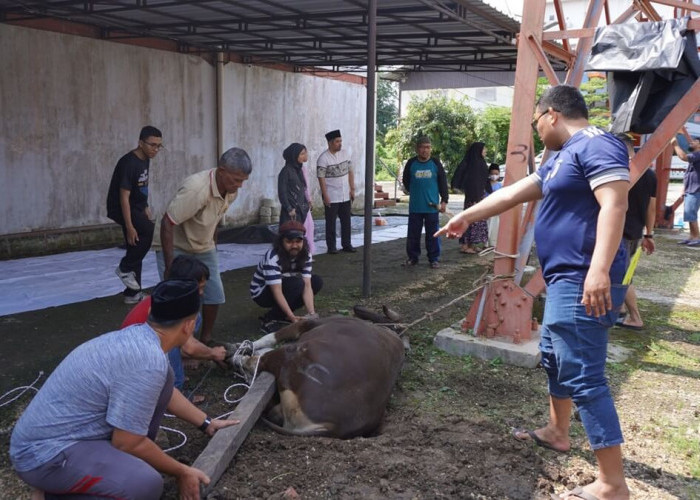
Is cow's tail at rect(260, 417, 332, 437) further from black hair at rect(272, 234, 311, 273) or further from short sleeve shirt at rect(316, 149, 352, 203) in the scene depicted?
short sleeve shirt at rect(316, 149, 352, 203)

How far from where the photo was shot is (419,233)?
8.55 meters

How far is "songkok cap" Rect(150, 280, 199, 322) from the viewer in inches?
99.3

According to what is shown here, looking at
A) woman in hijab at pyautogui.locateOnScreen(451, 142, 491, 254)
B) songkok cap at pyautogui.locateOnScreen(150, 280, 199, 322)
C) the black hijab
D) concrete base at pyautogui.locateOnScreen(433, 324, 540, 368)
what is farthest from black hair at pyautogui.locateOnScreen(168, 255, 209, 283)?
the black hijab

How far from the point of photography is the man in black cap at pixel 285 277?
5.14 m

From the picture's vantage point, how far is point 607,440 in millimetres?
2799

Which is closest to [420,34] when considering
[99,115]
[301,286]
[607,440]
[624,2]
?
[99,115]

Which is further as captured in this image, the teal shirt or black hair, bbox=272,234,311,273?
the teal shirt

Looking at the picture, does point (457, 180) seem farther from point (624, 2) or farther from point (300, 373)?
point (624, 2)

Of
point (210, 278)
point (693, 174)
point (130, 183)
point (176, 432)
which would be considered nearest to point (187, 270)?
point (176, 432)

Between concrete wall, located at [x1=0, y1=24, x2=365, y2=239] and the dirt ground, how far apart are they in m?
3.28

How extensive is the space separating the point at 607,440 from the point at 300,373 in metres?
1.65

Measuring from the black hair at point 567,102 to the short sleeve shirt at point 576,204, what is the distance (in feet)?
0.43

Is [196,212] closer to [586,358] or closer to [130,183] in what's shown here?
[130,183]

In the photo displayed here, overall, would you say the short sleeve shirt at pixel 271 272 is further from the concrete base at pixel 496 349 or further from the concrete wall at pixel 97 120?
the concrete wall at pixel 97 120
